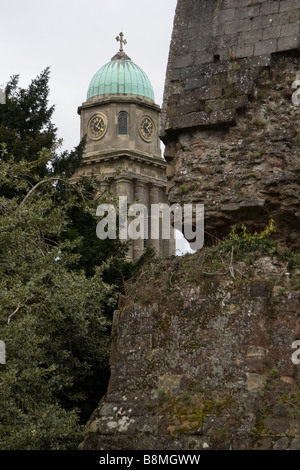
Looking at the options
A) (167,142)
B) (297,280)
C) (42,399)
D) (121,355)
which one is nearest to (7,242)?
(42,399)

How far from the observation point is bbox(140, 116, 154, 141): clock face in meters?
68.7

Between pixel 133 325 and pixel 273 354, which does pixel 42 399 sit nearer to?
pixel 133 325

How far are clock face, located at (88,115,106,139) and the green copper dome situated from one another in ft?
5.03

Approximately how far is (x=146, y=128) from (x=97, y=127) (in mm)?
3276

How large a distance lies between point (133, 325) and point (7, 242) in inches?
175

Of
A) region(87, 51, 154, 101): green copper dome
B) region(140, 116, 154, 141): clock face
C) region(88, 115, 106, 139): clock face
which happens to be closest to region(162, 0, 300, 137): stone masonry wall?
region(87, 51, 154, 101): green copper dome

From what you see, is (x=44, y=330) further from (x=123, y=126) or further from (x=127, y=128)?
(x=123, y=126)

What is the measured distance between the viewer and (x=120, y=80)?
66.7 m

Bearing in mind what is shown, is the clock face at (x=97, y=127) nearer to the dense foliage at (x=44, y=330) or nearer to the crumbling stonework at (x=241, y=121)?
the dense foliage at (x=44, y=330)

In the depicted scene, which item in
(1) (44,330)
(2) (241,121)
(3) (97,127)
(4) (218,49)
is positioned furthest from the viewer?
(3) (97,127)

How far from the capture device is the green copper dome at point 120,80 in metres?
66.0

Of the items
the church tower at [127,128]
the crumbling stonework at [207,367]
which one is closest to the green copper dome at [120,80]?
the church tower at [127,128]

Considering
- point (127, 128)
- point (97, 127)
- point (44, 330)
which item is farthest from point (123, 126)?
point (44, 330)

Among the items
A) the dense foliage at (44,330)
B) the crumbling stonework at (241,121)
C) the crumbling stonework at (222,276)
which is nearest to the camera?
the crumbling stonework at (222,276)
